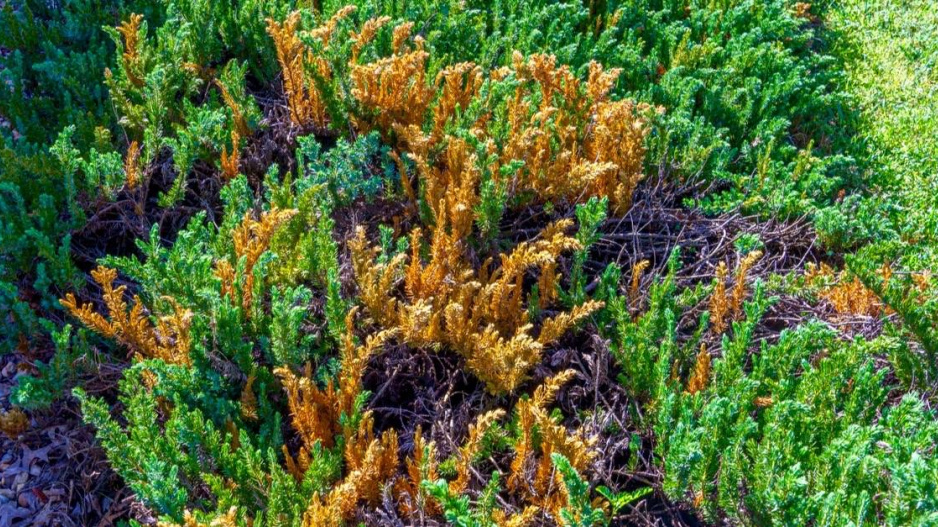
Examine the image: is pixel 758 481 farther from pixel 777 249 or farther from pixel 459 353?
pixel 777 249

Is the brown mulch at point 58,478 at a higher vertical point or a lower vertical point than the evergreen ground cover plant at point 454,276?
lower

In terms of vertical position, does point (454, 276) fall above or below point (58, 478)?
above

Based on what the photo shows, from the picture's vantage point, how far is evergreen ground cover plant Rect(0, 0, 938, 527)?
2170mm

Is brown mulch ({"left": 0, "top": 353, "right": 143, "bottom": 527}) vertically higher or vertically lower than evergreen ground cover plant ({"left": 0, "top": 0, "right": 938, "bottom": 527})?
lower

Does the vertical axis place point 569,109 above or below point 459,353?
above

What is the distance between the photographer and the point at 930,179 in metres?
3.76

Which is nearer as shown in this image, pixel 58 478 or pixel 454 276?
pixel 58 478

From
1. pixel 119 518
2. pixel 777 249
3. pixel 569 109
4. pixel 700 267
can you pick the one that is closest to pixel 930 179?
pixel 777 249

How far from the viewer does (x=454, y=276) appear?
2.68 metres

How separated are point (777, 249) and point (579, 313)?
4.09 feet

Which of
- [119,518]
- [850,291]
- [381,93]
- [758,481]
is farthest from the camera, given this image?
[381,93]

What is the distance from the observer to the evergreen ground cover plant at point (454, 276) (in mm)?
2170

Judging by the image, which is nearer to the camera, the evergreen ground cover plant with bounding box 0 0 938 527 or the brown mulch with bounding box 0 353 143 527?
the evergreen ground cover plant with bounding box 0 0 938 527

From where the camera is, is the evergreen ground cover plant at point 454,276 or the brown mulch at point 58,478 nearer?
the evergreen ground cover plant at point 454,276
